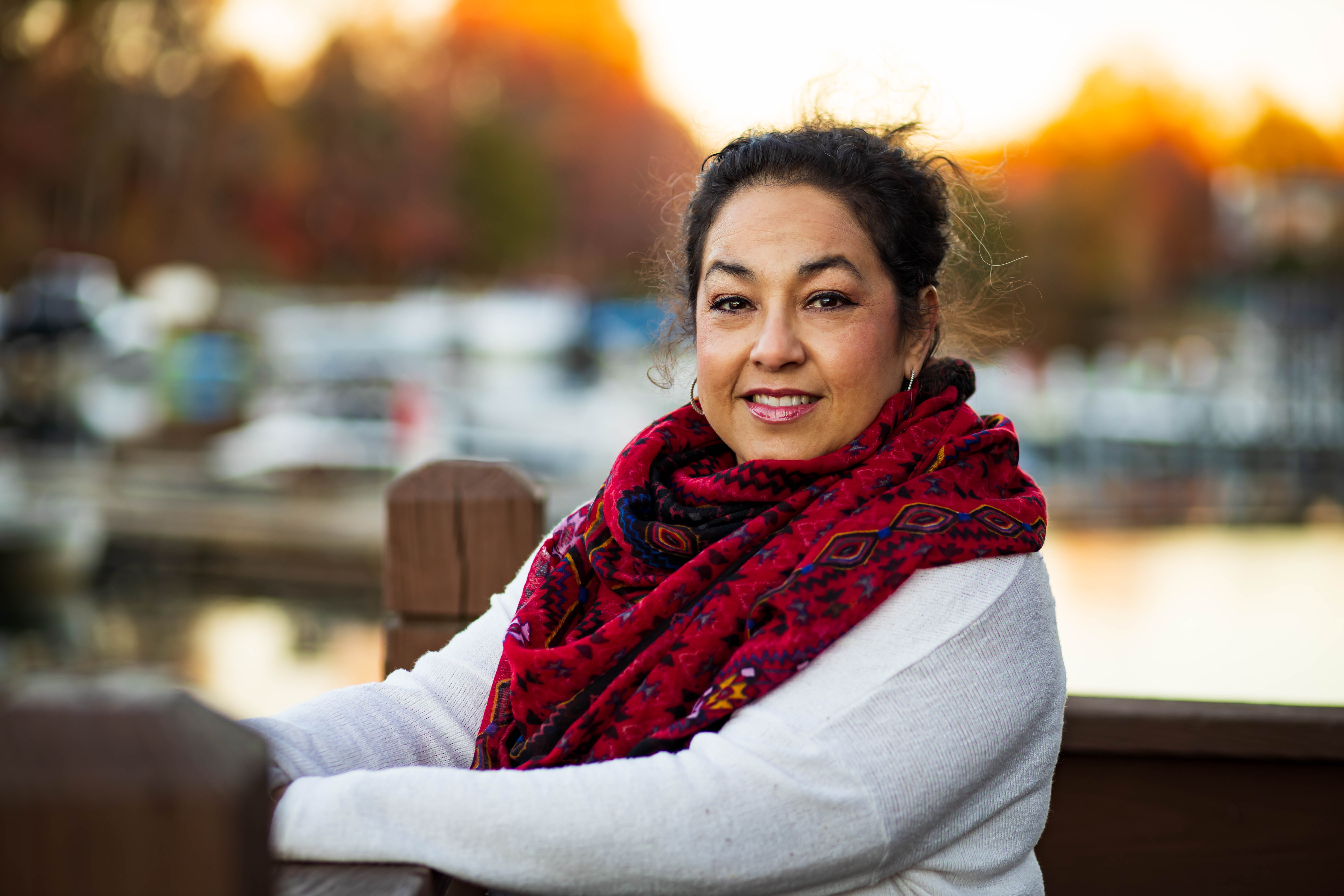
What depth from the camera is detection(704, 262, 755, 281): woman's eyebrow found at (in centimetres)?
147

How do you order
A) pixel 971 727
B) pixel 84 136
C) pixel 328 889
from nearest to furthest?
pixel 328 889
pixel 971 727
pixel 84 136

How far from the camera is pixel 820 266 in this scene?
4.75 ft

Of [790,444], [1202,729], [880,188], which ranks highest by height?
[880,188]

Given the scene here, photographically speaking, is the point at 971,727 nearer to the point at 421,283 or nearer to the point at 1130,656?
the point at 1130,656

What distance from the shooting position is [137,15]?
2530 centimetres

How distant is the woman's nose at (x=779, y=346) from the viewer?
56.6 inches

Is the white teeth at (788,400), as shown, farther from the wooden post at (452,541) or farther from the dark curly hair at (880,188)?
the wooden post at (452,541)

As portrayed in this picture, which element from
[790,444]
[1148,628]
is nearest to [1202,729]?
[790,444]

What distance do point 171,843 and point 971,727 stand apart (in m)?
0.76

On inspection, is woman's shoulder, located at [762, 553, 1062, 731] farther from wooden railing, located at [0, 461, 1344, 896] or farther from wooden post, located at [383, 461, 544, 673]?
wooden post, located at [383, 461, 544, 673]

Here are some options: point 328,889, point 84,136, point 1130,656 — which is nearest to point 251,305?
point 84,136

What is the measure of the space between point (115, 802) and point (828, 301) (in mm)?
1066

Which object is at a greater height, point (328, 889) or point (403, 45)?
point (403, 45)

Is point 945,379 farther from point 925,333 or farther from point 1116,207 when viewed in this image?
point 1116,207
